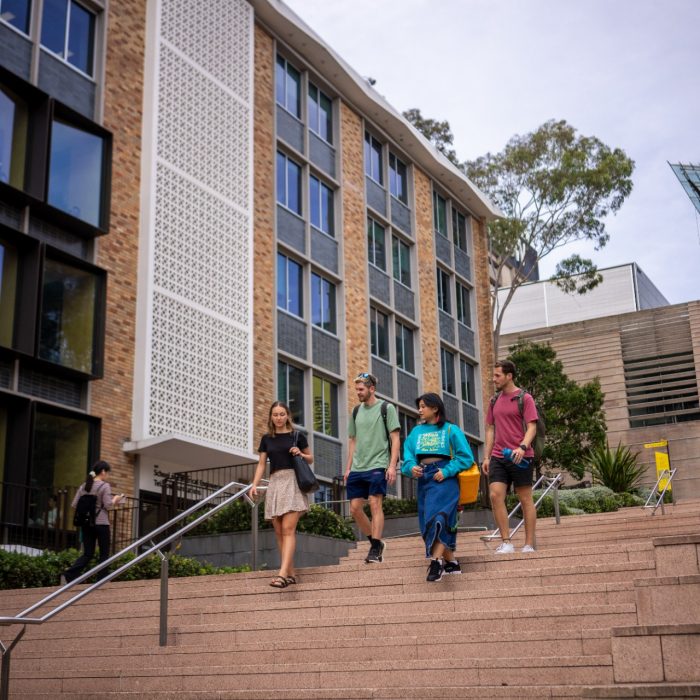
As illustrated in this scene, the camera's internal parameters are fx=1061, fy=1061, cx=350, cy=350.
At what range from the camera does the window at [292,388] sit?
2636 centimetres

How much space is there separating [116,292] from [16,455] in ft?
14.4

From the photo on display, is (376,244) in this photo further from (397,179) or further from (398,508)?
(398,508)

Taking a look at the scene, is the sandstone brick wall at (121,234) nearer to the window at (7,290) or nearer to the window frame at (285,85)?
the window at (7,290)

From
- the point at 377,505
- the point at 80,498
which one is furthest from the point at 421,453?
the point at 80,498

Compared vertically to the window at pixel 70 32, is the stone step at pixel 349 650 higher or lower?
lower

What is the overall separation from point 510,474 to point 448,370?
25.9 metres

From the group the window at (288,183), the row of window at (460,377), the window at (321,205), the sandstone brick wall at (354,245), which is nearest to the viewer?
the window at (288,183)

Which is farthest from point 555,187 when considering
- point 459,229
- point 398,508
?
point 398,508

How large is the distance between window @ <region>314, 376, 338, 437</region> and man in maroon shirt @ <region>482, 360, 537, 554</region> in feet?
56.5

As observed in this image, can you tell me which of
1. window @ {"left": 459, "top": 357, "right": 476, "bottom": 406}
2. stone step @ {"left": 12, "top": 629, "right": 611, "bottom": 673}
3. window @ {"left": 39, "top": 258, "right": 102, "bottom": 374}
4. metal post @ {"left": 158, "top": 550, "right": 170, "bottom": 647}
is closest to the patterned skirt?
metal post @ {"left": 158, "top": 550, "right": 170, "bottom": 647}

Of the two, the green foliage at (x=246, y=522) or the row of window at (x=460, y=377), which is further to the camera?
the row of window at (x=460, y=377)

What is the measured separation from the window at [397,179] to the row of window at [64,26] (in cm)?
1388

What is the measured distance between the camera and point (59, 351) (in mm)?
19688

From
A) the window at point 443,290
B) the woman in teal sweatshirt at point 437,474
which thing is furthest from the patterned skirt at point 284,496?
the window at point 443,290
